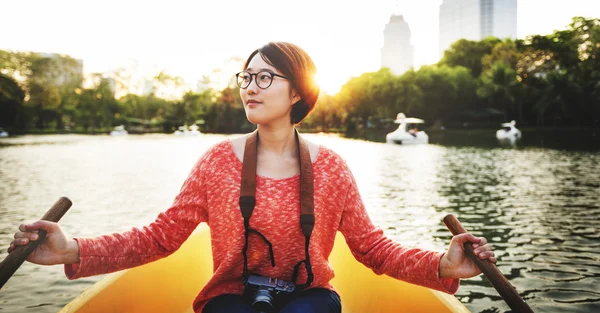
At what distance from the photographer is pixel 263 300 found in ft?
5.11

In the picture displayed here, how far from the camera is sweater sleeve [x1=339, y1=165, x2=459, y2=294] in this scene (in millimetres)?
1554

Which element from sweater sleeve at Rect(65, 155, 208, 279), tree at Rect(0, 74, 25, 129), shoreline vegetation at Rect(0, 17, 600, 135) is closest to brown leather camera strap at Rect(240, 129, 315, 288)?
sweater sleeve at Rect(65, 155, 208, 279)

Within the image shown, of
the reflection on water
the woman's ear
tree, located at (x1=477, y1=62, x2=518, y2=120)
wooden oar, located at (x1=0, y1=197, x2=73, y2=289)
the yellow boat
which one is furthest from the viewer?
tree, located at (x1=477, y1=62, x2=518, y2=120)

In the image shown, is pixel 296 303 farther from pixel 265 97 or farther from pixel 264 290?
pixel 265 97

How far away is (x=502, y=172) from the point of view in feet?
44.1

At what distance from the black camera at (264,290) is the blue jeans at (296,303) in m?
0.02

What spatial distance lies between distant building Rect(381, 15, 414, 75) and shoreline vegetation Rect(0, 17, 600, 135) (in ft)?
455

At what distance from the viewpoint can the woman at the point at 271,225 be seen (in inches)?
61.2

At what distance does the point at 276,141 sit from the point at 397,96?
151ft

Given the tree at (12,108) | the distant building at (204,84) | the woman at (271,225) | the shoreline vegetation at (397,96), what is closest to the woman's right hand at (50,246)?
the woman at (271,225)

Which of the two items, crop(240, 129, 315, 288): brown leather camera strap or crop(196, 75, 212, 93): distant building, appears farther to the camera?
crop(196, 75, 212, 93): distant building

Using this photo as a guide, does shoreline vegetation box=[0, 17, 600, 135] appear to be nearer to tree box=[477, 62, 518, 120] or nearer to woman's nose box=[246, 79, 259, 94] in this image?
tree box=[477, 62, 518, 120]

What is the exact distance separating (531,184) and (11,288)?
33.1 feet

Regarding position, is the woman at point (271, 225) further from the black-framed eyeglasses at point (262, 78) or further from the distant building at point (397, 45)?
the distant building at point (397, 45)
